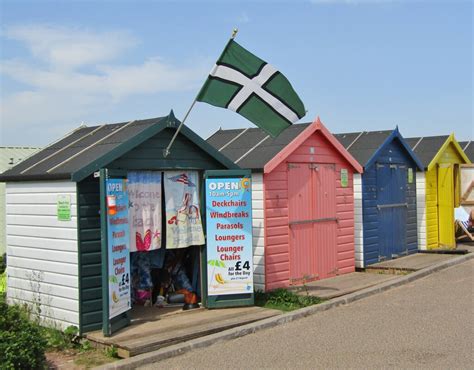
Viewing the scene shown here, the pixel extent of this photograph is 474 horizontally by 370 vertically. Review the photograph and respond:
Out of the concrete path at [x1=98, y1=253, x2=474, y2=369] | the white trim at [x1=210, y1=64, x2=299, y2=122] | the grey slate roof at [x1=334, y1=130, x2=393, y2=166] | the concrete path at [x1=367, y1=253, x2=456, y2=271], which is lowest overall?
the concrete path at [x1=98, y1=253, x2=474, y2=369]

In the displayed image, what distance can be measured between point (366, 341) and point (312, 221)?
4.39 meters

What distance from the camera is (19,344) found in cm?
619

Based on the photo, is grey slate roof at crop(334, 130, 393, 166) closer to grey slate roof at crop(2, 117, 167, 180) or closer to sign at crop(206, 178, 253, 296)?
sign at crop(206, 178, 253, 296)

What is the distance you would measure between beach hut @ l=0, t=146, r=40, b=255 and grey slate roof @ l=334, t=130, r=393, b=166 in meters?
8.10

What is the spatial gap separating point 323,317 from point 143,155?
379cm

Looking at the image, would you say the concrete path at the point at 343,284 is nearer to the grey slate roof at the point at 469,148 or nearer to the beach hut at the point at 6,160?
the beach hut at the point at 6,160

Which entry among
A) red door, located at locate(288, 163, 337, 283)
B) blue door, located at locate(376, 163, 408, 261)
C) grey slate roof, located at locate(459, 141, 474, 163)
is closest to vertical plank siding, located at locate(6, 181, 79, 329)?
red door, located at locate(288, 163, 337, 283)

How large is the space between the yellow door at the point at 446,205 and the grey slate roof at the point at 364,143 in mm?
3183

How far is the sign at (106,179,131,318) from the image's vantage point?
25.5ft

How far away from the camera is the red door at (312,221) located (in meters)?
11.6

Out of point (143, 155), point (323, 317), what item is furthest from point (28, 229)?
point (323, 317)

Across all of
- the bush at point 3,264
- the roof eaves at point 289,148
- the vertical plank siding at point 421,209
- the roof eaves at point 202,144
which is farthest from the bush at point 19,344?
the vertical plank siding at point 421,209

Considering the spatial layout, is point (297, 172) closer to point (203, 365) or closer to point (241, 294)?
point (241, 294)

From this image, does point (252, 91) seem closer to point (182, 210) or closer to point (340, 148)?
point (182, 210)
